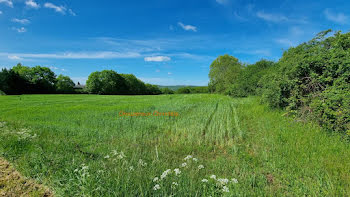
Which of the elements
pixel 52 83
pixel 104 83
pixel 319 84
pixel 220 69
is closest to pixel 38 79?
pixel 52 83

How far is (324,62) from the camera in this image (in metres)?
5.83

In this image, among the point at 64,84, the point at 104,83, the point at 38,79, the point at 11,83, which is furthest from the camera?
the point at 104,83

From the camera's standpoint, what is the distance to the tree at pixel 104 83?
57450 mm

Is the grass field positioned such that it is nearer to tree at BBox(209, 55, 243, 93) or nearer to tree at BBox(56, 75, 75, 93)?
tree at BBox(209, 55, 243, 93)

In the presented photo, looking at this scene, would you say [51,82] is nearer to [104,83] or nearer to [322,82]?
[104,83]

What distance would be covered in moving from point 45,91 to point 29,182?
63814mm

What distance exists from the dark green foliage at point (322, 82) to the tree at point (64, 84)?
65.5m

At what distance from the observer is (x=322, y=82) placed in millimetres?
5898

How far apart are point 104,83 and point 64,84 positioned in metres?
14.2

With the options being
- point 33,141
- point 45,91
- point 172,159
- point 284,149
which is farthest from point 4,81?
point 284,149

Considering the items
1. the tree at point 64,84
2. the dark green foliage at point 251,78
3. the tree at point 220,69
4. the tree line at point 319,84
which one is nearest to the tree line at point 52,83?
the tree at point 64,84

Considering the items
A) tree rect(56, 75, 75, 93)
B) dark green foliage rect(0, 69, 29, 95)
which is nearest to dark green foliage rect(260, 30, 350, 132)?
dark green foliage rect(0, 69, 29, 95)

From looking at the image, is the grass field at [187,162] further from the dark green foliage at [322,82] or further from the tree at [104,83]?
the tree at [104,83]

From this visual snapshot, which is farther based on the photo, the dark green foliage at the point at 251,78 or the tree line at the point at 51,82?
the tree line at the point at 51,82
